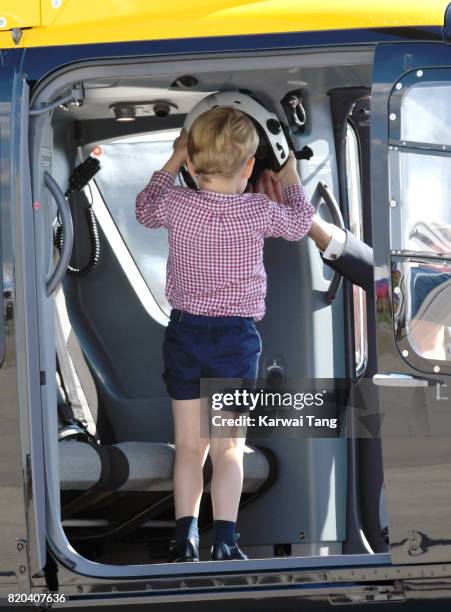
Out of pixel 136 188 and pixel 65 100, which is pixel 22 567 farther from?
pixel 136 188

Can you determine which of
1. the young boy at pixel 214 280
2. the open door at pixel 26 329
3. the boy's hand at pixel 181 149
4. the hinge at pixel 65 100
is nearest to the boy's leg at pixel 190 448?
the young boy at pixel 214 280

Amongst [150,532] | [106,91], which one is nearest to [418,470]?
[150,532]

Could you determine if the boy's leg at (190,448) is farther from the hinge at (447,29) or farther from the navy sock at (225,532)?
the hinge at (447,29)

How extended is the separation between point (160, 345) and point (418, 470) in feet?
4.80

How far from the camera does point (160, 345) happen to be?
4.86m

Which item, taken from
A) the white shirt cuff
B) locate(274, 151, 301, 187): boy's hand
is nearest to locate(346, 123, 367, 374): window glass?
the white shirt cuff

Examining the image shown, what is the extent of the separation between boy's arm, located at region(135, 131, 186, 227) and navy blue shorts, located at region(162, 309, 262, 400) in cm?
33

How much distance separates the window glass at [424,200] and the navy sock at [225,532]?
105 cm

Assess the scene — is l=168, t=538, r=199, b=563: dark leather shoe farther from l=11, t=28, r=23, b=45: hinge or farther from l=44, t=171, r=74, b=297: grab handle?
l=11, t=28, r=23, b=45: hinge

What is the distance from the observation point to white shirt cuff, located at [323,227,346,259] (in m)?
4.36

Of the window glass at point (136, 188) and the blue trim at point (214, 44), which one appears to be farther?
the window glass at point (136, 188)

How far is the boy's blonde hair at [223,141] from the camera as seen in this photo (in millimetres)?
4070

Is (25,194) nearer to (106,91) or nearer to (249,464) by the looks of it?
(106,91)

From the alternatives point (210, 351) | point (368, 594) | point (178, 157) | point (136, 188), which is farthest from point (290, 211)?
point (368, 594)
